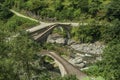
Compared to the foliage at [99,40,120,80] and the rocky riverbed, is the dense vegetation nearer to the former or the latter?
the foliage at [99,40,120,80]

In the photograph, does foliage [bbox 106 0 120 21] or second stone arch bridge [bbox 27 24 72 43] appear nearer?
second stone arch bridge [bbox 27 24 72 43]

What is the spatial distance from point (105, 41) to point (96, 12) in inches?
313

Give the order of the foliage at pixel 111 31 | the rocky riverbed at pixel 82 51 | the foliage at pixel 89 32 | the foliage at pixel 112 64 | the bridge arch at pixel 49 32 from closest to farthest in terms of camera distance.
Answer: the foliage at pixel 112 64 < the rocky riverbed at pixel 82 51 < the foliage at pixel 111 31 < the bridge arch at pixel 49 32 < the foliage at pixel 89 32

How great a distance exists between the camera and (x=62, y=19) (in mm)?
71250

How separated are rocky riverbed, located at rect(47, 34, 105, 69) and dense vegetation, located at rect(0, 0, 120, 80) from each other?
3.93ft

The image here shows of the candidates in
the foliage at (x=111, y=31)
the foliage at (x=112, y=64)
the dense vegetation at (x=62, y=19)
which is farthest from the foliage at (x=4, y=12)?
the foliage at (x=112, y=64)

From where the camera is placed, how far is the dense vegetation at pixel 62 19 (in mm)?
38062

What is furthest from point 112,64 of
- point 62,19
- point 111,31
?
point 62,19

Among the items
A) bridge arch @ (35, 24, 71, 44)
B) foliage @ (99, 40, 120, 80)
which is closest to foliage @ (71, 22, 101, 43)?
bridge arch @ (35, 24, 71, 44)

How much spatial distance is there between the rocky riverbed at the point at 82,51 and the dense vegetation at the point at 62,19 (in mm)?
1197

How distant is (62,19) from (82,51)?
10175mm

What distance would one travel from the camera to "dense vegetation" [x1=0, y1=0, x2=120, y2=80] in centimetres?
3806

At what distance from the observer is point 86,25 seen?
65.6 metres

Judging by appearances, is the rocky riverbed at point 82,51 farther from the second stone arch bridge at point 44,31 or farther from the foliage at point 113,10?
the foliage at point 113,10
